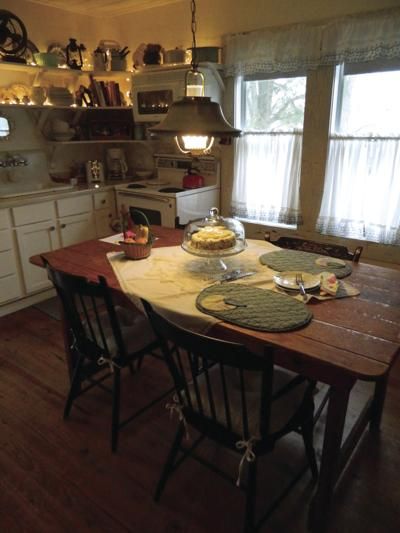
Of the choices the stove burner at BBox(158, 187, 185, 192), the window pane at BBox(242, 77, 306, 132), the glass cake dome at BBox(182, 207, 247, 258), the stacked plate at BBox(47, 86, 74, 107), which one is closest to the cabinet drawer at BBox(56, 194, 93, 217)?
the stove burner at BBox(158, 187, 185, 192)

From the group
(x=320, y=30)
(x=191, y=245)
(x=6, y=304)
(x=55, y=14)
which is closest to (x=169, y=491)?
(x=191, y=245)

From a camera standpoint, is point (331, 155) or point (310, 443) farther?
point (331, 155)

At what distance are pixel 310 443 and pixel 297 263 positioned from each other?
822mm

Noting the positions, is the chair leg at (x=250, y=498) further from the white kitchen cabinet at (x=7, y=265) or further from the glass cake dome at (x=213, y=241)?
the white kitchen cabinet at (x=7, y=265)

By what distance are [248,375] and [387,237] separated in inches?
75.1

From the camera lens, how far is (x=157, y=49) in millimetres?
3631

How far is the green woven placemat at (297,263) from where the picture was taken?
6.24 ft

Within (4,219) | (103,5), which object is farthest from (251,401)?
(103,5)

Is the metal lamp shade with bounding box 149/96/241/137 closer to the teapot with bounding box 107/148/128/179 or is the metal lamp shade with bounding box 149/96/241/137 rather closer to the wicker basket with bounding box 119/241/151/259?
the wicker basket with bounding box 119/241/151/259

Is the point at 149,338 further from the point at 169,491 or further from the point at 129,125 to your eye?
the point at 129,125

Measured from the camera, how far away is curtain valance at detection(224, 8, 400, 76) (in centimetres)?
265

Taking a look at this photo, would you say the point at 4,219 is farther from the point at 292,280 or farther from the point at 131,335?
the point at 292,280

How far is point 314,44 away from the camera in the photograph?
295 centimetres

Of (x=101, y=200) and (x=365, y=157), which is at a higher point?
(x=365, y=157)
